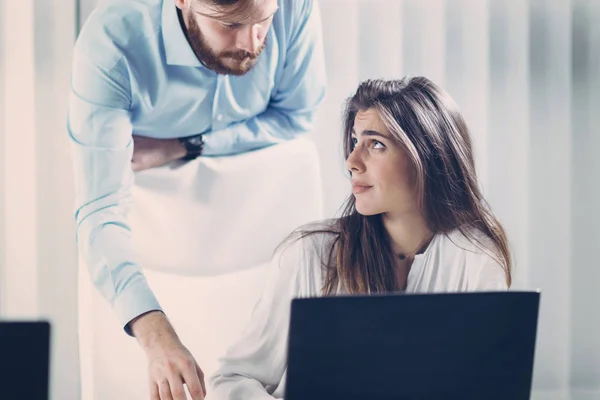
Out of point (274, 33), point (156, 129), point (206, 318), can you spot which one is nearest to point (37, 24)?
point (156, 129)

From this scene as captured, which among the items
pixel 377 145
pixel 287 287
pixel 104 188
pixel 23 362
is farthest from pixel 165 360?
pixel 23 362

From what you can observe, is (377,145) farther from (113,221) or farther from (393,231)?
(113,221)

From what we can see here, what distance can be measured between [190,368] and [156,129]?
781 millimetres

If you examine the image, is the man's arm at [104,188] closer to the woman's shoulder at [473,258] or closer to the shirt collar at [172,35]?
the shirt collar at [172,35]

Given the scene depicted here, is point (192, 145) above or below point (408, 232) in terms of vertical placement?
above

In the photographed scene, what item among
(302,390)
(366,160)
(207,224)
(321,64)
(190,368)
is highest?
(321,64)

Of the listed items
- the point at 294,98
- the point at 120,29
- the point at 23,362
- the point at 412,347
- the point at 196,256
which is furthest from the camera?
the point at 294,98

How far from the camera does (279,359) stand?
225 cm

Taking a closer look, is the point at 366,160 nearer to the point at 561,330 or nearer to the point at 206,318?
the point at 206,318

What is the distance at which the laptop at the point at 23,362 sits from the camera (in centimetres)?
107

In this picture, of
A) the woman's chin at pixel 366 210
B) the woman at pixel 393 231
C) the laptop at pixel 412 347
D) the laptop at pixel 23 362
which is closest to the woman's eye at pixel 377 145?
the woman at pixel 393 231

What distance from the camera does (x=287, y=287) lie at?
235 centimetres

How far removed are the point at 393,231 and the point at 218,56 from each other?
2.66 feet

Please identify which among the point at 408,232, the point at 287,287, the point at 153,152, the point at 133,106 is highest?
the point at 133,106
